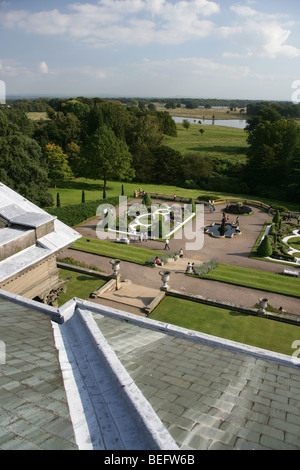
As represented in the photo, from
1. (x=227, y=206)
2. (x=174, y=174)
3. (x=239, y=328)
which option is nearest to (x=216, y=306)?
(x=239, y=328)

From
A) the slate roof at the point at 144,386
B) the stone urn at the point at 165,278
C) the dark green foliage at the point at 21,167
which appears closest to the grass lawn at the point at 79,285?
the stone urn at the point at 165,278

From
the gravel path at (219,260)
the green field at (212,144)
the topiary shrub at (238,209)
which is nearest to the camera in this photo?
the gravel path at (219,260)

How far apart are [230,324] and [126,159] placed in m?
45.0

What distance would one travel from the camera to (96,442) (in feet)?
16.4

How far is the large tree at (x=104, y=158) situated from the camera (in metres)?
56.7

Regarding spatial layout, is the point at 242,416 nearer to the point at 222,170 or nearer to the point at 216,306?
the point at 216,306

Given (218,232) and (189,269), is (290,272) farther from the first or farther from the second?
(218,232)

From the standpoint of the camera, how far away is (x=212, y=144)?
115 m

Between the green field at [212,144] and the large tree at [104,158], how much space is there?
3680cm

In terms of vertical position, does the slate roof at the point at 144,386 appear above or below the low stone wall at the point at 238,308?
above

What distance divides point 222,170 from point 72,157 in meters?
36.9

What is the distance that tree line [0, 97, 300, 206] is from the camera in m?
44.1

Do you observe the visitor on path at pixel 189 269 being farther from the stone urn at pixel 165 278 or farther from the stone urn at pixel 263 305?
the stone urn at pixel 263 305

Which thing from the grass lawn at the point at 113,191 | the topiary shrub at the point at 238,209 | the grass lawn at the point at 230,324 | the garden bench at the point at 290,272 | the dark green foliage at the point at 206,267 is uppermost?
the grass lawn at the point at 113,191
